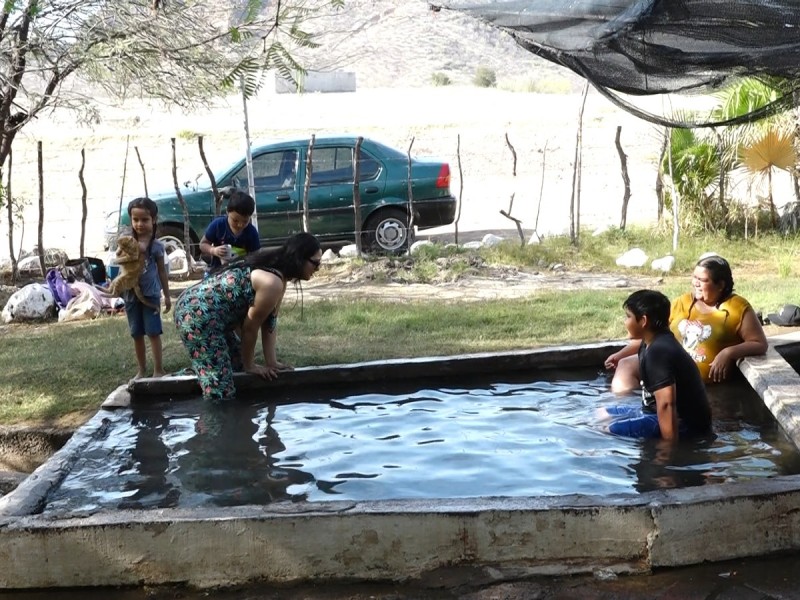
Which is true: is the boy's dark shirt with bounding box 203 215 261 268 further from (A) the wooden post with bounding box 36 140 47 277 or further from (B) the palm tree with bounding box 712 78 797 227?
(B) the palm tree with bounding box 712 78 797 227

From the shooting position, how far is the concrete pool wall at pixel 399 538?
13.3 ft

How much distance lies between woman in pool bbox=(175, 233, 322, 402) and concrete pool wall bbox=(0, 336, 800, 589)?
2.12 meters

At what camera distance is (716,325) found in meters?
6.38

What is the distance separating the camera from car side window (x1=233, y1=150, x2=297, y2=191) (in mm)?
14023

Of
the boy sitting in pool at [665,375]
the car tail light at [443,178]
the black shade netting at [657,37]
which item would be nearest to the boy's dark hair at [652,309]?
the boy sitting in pool at [665,375]

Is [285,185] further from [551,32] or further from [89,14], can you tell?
[551,32]

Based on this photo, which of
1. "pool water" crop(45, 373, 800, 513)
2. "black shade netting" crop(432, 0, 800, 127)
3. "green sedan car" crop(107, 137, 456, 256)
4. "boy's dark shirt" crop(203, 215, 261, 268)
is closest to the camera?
"pool water" crop(45, 373, 800, 513)

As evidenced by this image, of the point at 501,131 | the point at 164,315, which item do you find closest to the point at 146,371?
the point at 164,315

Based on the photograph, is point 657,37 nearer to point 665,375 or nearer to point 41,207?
point 665,375

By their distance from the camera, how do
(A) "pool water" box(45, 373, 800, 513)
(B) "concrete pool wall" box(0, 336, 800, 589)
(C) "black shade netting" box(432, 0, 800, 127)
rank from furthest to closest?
(C) "black shade netting" box(432, 0, 800, 127) → (A) "pool water" box(45, 373, 800, 513) → (B) "concrete pool wall" box(0, 336, 800, 589)

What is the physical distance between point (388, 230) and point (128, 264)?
7371 mm

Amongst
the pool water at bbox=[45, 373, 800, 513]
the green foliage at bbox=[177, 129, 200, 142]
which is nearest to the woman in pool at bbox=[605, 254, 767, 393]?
→ the pool water at bbox=[45, 373, 800, 513]

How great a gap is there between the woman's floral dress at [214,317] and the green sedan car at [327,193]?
290 inches

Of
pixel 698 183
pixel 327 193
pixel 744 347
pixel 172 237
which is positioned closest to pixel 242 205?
pixel 744 347
